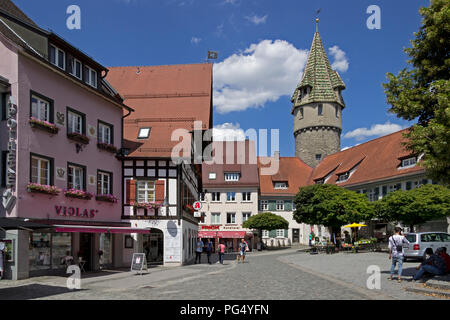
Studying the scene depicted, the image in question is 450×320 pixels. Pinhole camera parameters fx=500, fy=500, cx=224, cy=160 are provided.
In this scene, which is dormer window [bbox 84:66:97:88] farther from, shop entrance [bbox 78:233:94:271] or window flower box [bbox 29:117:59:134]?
shop entrance [bbox 78:233:94:271]

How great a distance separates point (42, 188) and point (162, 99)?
53.9ft

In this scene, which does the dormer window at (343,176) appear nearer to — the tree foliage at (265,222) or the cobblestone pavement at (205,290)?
the tree foliage at (265,222)

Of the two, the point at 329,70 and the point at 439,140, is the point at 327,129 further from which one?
the point at 439,140

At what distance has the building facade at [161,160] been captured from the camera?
27.6m

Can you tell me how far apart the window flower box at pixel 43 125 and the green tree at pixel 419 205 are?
2644 cm

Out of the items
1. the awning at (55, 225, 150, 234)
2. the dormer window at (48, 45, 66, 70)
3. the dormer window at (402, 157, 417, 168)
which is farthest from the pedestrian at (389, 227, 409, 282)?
the dormer window at (402, 157, 417, 168)

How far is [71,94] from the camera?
2222 centimetres

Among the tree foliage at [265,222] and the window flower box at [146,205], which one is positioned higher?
the window flower box at [146,205]

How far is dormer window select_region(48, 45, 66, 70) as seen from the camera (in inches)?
832

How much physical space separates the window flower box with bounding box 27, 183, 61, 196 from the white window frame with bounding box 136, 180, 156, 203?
25.4ft

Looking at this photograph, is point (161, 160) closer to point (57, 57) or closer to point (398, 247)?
point (57, 57)

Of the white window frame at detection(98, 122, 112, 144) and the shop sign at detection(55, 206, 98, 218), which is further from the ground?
the white window frame at detection(98, 122, 112, 144)

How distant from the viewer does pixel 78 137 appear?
72.8 ft

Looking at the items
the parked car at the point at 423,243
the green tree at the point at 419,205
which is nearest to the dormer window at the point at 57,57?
the parked car at the point at 423,243
